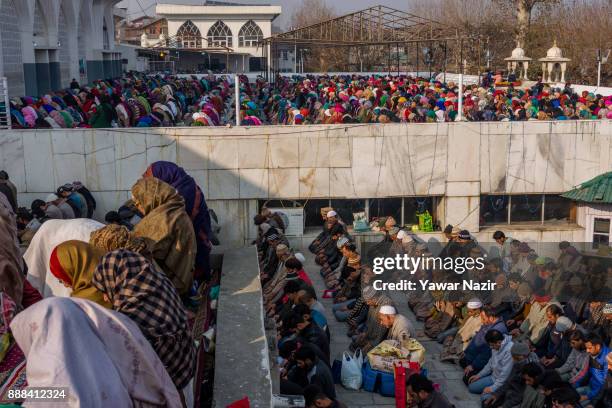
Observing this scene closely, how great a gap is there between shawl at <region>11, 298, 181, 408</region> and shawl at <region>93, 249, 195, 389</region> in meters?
0.27

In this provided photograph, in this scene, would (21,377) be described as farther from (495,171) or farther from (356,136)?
(495,171)

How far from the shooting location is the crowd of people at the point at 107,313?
2.14m

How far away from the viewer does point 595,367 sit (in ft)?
19.3

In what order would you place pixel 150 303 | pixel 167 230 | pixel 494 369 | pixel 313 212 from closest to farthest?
pixel 150 303 < pixel 167 230 < pixel 494 369 < pixel 313 212

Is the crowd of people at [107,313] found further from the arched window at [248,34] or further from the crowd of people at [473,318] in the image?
the arched window at [248,34]

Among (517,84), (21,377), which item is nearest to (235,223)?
(21,377)

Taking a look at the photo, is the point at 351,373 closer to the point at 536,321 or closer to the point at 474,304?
the point at 474,304

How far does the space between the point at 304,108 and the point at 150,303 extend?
14.0m

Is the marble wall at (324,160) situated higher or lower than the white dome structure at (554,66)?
lower

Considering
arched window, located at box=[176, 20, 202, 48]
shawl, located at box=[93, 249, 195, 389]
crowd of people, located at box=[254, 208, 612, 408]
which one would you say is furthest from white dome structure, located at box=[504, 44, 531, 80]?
arched window, located at box=[176, 20, 202, 48]

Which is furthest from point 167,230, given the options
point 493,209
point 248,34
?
point 248,34

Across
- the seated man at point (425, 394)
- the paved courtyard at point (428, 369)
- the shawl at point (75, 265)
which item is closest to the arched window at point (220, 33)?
the paved courtyard at point (428, 369)

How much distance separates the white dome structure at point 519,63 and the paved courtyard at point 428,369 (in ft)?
64.1

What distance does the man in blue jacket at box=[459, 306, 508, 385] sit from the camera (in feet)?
21.7
